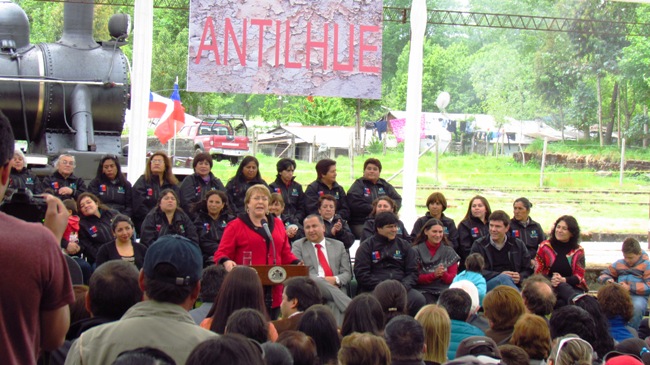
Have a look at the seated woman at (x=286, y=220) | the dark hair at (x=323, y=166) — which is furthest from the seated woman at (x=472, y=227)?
the seated woman at (x=286, y=220)

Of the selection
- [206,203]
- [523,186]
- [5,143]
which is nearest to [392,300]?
[206,203]

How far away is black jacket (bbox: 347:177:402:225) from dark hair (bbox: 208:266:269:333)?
494 cm

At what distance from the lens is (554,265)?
9.19 metres

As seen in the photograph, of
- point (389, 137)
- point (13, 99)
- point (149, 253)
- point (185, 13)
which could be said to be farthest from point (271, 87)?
point (389, 137)

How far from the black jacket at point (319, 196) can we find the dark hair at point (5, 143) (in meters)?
6.96

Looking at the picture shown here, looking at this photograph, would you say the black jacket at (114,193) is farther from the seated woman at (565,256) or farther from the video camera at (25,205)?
the video camera at (25,205)

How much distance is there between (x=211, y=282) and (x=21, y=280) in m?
3.28

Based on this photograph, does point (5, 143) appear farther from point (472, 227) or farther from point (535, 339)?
point (472, 227)

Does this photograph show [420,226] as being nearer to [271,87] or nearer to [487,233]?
[487,233]

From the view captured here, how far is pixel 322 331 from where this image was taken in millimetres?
4820

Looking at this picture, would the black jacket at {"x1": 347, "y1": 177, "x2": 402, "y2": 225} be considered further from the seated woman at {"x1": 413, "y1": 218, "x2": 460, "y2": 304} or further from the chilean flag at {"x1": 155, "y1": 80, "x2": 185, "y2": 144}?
the chilean flag at {"x1": 155, "y1": 80, "x2": 185, "y2": 144}

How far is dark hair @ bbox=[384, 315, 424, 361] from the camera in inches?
178

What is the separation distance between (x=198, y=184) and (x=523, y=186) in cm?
1889

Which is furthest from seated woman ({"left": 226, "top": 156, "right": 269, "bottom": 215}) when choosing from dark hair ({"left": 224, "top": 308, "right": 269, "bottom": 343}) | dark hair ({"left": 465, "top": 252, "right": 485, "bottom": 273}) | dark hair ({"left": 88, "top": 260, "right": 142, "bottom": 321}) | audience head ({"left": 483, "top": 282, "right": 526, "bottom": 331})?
dark hair ({"left": 88, "top": 260, "right": 142, "bottom": 321})
